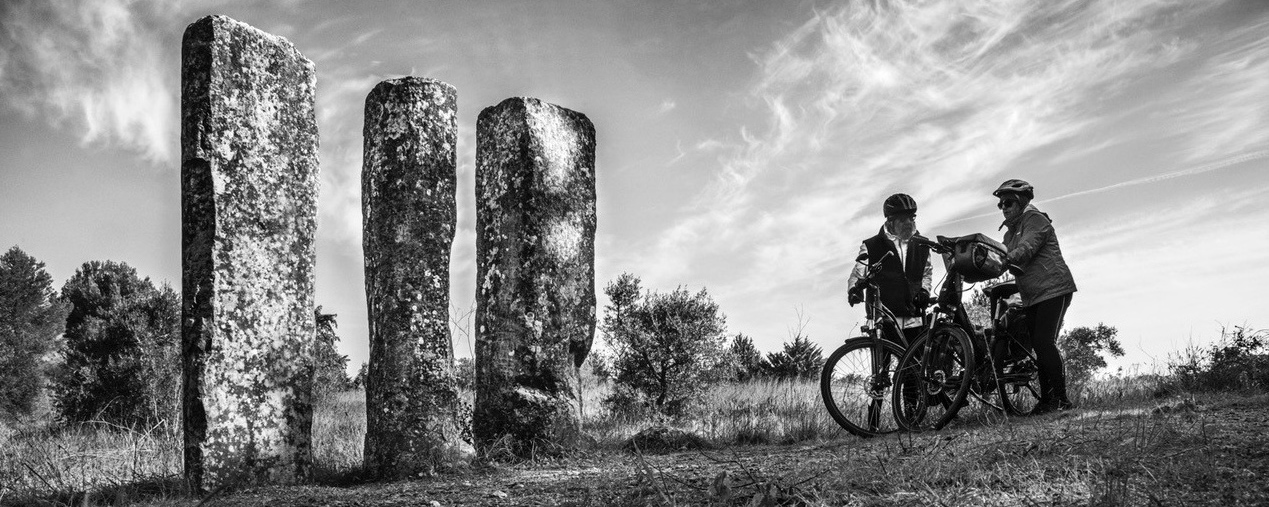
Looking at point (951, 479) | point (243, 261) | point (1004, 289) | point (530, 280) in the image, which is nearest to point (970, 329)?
point (1004, 289)

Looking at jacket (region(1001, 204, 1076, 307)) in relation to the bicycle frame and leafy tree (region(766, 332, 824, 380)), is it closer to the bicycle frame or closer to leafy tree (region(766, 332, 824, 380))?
the bicycle frame

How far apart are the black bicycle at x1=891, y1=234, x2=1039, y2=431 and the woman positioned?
0.15m

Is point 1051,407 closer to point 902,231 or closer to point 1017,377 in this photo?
point 1017,377

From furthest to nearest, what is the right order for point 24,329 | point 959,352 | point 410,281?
1. point 24,329
2. point 959,352
3. point 410,281

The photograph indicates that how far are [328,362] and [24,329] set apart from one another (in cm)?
1087

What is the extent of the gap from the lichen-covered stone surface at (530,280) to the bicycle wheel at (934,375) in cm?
254

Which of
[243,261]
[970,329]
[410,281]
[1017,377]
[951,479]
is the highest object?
[243,261]

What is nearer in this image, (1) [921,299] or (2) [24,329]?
(1) [921,299]

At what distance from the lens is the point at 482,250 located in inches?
274

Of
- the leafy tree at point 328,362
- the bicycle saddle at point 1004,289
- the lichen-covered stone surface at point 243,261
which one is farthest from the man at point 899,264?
the leafy tree at point 328,362

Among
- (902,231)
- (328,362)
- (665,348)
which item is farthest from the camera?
(328,362)

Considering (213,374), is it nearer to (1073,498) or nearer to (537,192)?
(537,192)

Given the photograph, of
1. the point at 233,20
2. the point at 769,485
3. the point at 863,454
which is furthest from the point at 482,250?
the point at 769,485

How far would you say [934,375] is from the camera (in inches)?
259
